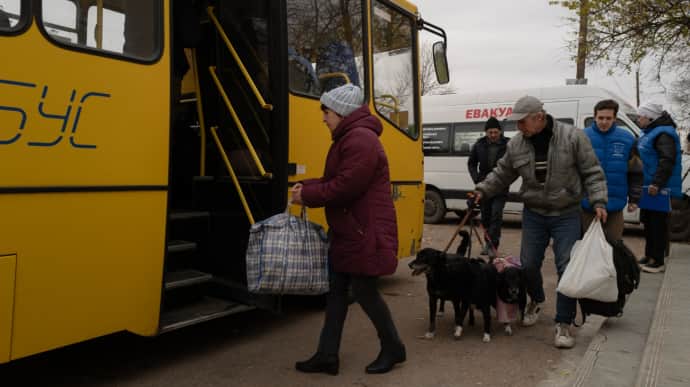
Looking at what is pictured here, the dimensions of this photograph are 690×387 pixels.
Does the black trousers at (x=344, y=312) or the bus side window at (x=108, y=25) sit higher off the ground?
the bus side window at (x=108, y=25)

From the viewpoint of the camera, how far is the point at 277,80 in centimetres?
418

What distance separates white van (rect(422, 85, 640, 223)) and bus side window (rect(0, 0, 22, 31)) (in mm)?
9729

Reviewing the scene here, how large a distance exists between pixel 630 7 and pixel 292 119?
1206 cm

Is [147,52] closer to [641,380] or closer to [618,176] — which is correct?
[641,380]

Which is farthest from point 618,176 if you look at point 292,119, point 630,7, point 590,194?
point 630,7

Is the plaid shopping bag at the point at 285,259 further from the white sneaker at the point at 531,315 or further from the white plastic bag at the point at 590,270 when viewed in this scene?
the white sneaker at the point at 531,315

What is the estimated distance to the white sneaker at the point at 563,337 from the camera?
4453mm

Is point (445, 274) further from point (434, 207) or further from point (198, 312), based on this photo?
point (434, 207)

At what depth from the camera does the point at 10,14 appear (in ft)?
9.45

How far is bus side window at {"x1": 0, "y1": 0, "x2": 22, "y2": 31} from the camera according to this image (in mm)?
2846

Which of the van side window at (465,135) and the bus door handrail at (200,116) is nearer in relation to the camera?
→ the bus door handrail at (200,116)

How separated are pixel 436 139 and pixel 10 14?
10.8m

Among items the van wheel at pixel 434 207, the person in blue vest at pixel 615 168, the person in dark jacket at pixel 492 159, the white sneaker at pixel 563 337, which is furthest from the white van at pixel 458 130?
the white sneaker at pixel 563 337

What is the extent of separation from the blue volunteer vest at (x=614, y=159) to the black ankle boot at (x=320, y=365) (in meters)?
2.86
